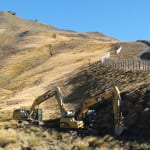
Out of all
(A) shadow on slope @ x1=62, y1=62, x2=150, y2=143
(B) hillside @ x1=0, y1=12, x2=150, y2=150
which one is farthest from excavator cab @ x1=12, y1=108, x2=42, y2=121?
(A) shadow on slope @ x1=62, y1=62, x2=150, y2=143

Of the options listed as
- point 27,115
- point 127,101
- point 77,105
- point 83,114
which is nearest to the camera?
point 83,114

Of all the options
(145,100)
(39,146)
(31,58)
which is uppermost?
(31,58)

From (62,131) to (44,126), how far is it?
381cm

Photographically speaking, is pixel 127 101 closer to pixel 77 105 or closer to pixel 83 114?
pixel 83 114

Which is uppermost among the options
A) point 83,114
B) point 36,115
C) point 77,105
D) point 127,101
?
point 127,101

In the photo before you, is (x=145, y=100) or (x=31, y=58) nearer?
(x=145, y=100)

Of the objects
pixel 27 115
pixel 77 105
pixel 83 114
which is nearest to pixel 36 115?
pixel 27 115

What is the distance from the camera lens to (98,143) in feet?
119

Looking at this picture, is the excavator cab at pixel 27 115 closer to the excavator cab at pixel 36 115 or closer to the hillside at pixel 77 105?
the excavator cab at pixel 36 115

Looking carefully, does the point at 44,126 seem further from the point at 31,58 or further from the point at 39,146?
the point at 31,58

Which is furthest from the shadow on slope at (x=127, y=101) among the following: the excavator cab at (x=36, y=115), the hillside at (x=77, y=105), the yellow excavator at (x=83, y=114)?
the excavator cab at (x=36, y=115)

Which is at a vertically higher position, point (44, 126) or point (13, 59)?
point (13, 59)

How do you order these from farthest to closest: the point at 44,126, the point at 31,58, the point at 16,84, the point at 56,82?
the point at 31,58 < the point at 16,84 < the point at 56,82 < the point at 44,126

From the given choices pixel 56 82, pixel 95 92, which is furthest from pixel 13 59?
pixel 95 92
